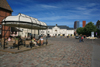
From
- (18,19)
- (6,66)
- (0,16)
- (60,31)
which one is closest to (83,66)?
(6,66)

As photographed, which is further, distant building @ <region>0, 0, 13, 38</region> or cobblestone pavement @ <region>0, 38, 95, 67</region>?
distant building @ <region>0, 0, 13, 38</region>

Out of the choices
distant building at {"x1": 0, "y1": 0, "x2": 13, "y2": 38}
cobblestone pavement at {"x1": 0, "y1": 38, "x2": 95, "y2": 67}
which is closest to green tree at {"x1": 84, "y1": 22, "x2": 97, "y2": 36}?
distant building at {"x1": 0, "y1": 0, "x2": 13, "y2": 38}

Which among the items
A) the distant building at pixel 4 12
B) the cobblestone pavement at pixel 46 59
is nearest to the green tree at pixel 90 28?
the distant building at pixel 4 12

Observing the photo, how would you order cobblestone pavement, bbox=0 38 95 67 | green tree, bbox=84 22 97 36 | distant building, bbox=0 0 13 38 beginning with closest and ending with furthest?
1. cobblestone pavement, bbox=0 38 95 67
2. distant building, bbox=0 0 13 38
3. green tree, bbox=84 22 97 36

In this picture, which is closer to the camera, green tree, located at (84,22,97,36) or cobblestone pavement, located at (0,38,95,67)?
cobblestone pavement, located at (0,38,95,67)

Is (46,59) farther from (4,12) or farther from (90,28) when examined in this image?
(90,28)

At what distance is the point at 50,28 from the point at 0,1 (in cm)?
7551

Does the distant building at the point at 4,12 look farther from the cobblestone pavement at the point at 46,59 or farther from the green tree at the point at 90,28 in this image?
the green tree at the point at 90,28

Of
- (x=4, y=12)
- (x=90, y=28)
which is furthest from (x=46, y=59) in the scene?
(x=90, y=28)

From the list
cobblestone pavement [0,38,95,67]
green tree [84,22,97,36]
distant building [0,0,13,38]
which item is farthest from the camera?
green tree [84,22,97,36]

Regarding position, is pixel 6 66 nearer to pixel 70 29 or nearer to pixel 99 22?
pixel 99 22

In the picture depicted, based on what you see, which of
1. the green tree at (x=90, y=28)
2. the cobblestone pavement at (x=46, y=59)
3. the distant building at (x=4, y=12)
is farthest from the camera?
the green tree at (x=90, y=28)

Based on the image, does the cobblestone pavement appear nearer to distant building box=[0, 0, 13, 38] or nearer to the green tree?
distant building box=[0, 0, 13, 38]

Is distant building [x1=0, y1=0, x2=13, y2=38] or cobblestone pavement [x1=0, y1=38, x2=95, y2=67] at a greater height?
distant building [x1=0, y1=0, x2=13, y2=38]
